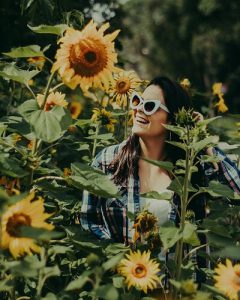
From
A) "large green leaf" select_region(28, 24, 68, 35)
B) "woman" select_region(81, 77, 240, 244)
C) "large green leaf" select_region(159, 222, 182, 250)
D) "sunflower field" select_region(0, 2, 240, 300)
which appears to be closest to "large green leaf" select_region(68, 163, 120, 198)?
"sunflower field" select_region(0, 2, 240, 300)

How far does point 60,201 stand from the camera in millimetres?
1735

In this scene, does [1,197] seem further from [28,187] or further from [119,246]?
[119,246]

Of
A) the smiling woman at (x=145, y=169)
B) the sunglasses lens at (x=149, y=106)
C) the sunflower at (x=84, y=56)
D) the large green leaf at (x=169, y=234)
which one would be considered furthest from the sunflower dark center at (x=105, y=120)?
the large green leaf at (x=169, y=234)

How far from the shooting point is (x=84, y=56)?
1.53 meters

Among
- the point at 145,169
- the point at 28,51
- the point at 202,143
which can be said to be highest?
the point at 28,51

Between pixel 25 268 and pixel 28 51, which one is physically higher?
pixel 28 51

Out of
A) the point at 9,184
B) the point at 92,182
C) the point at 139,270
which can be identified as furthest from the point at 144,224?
the point at 9,184

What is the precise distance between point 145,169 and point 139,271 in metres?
0.72

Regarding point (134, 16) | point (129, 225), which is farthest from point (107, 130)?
point (134, 16)

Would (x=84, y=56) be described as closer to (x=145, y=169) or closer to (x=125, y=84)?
(x=145, y=169)

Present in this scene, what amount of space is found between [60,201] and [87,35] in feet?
1.64

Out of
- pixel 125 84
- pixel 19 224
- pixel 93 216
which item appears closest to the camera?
pixel 19 224

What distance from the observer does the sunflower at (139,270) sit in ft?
5.18

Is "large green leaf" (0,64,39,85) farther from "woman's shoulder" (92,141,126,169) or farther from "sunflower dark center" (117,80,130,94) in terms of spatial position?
"sunflower dark center" (117,80,130,94)
